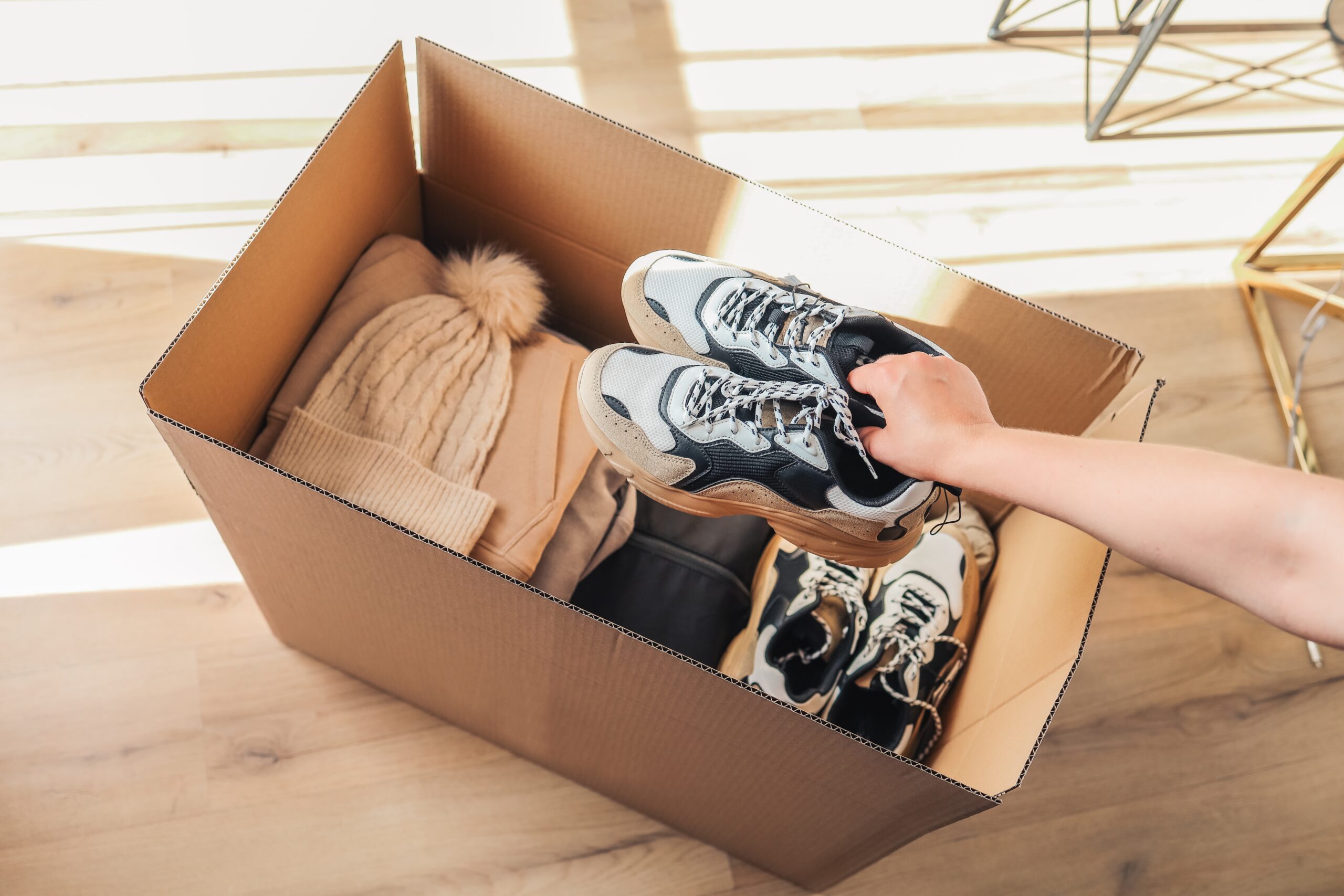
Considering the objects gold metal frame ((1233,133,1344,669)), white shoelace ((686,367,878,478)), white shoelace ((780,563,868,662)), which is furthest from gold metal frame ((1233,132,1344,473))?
white shoelace ((686,367,878,478))

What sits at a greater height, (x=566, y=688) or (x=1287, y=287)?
(x=1287, y=287)

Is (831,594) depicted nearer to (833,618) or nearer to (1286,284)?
(833,618)

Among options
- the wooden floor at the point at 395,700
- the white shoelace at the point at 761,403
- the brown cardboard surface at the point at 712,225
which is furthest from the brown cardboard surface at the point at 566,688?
the brown cardboard surface at the point at 712,225

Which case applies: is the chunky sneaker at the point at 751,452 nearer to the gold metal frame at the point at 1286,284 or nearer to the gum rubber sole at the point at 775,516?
the gum rubber sole at the point at 775,516

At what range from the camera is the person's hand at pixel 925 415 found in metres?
0.61

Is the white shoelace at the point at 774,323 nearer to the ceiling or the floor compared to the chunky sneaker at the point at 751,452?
nearer to the ceiling

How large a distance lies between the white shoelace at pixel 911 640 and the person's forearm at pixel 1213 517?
0.28 m

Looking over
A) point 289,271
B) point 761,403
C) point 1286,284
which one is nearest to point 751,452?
point 761,403

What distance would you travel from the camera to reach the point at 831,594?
827 mm

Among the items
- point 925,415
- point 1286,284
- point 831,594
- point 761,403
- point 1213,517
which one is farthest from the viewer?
point 1286,284

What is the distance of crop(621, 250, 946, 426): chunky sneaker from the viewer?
0.71 meters

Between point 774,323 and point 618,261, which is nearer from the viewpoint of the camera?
point 774,323

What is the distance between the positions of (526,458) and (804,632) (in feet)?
0.98

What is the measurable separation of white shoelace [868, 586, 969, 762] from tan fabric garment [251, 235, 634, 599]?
10.2 inches
